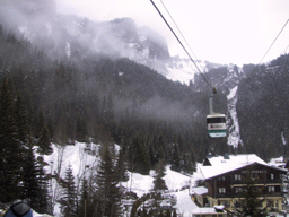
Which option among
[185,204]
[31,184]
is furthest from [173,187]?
[31,184]

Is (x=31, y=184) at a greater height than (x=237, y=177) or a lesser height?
lesser

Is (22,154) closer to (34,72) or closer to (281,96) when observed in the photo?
(34,72)

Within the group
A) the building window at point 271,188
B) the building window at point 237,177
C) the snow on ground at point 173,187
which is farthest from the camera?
the snow on ground at point 173,187

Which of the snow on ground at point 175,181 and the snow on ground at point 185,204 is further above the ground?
the snow on ground at point 175,181

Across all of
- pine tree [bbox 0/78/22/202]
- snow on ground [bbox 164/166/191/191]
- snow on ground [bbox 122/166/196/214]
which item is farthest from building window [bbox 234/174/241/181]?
pine tree [bbox 0/78/22/202]

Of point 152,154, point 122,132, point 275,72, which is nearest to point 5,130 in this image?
point 152,154

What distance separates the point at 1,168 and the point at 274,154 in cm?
12796

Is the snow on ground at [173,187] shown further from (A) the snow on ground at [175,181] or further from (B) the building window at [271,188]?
(B) the building window at [271,188]

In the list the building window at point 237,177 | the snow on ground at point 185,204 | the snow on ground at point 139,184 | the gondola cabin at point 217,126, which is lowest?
the snow on ground at point 185,204

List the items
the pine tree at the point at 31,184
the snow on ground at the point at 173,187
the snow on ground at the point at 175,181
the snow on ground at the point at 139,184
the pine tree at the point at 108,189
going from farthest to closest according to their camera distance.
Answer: the snow on ground at the point at 175,181, the snow on ground at the point at 139,184, the snow on ground at the point at 173,187, the pine tree at the point at 108,189, the pine tree at the point at 31,184

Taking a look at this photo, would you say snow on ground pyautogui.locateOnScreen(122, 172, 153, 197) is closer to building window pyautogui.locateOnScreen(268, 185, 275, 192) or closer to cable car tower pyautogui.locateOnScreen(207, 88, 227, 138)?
building window pyautogui.locateOnScreen(268, 185, 275, 192)

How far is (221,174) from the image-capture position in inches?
1631

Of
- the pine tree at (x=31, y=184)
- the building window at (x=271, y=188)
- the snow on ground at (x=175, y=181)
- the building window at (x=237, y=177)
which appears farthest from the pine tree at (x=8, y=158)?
the snow on ground at (x=175, y=181)

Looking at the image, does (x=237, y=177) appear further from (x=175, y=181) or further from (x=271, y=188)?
(x=175, y=181)
